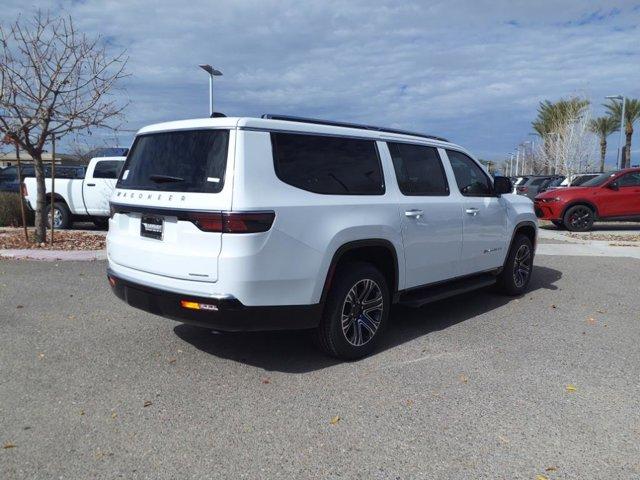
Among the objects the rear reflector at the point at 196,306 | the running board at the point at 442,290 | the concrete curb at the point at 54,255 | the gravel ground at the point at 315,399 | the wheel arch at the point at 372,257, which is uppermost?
the wheel arch at the point at 372,257

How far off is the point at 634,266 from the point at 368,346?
7.17 m

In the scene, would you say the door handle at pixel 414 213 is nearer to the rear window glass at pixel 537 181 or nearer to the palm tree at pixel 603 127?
the rear window glass at pixel 537 181

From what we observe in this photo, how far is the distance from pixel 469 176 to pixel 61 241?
8951 mm

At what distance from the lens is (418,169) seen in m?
5.60

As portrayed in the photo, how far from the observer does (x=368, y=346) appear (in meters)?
4.92

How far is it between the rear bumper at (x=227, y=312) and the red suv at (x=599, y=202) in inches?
536

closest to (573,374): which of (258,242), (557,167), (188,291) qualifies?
(258,242)

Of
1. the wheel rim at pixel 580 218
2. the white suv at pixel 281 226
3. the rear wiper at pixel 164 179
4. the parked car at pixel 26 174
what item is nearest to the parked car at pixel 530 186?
the wheel rim at pixel 580 218

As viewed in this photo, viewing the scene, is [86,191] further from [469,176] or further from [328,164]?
[328,164]

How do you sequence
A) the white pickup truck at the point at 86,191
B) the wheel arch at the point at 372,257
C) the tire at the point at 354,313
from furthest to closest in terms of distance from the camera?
the white pickup truck at the point at 86,191 → the tire at the point at 354,313 → the wheel arch at the point at 372,257

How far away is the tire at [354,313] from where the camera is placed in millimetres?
4566

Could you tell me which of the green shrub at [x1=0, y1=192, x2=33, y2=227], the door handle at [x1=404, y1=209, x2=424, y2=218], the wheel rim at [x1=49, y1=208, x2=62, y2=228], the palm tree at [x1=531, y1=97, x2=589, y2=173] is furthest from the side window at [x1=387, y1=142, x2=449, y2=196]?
the palm tree at [x1=531, y1=97, x2=589, y2=173]

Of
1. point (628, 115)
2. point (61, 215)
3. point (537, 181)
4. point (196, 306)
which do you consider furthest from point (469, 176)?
point (628, 115)

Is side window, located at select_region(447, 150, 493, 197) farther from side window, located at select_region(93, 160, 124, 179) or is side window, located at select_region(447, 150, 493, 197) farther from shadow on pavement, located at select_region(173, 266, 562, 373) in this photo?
side window, located at select_region(93, 160, 124, 179)
